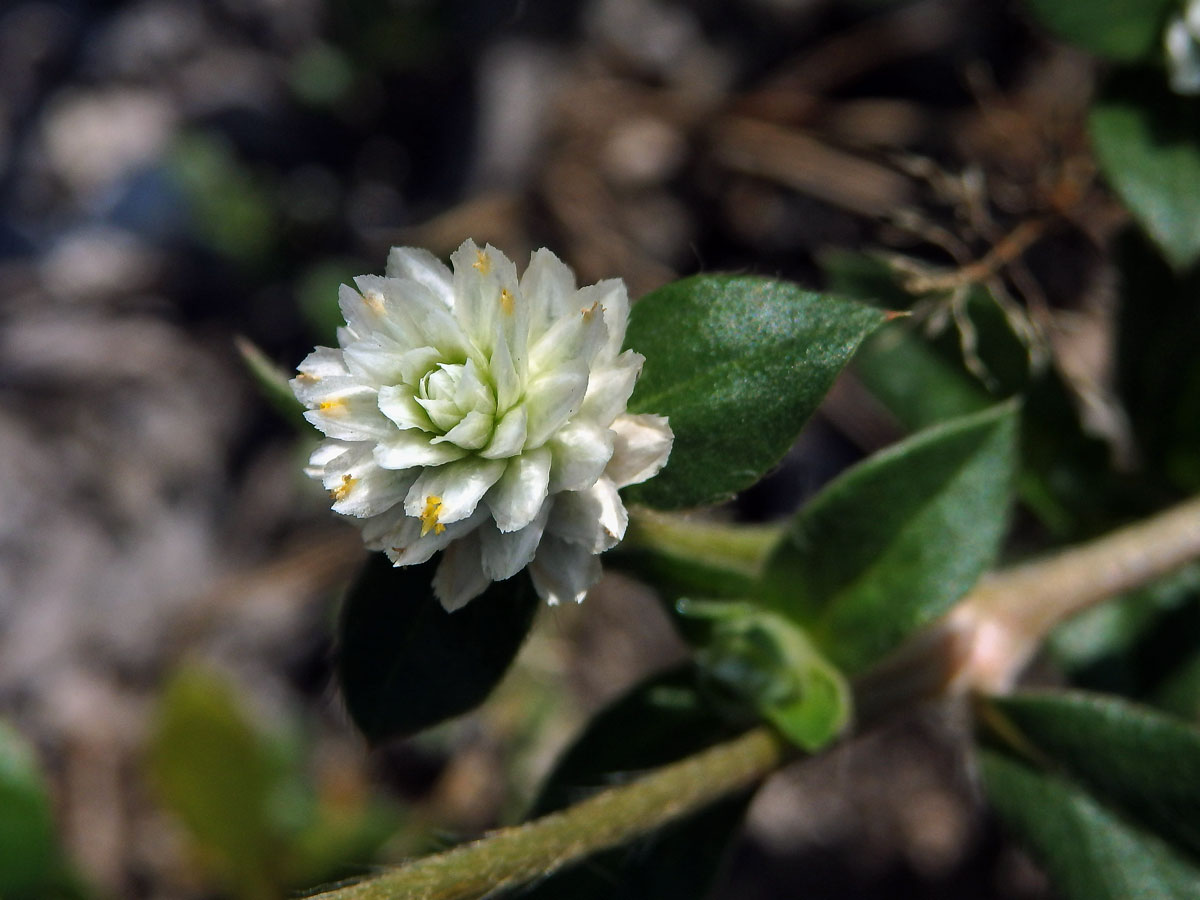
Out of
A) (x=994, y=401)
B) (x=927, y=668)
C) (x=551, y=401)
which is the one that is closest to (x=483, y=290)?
(x=551, y=401)

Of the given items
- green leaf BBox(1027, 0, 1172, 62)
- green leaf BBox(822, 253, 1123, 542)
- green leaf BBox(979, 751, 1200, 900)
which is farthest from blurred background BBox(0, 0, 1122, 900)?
green leaf BBox(979, 751, 1200, 900)

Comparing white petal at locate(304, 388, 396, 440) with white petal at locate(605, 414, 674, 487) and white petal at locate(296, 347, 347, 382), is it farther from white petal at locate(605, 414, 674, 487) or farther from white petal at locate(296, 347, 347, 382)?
white petal at locate(605, 414, 674, 487)

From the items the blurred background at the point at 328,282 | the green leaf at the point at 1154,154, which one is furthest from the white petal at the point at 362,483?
the blurred background at the point at 328,282

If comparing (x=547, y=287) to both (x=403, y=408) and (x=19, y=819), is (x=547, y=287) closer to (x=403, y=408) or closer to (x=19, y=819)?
(x=403, y=408)

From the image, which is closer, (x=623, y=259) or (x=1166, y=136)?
(x=1166, y=136)

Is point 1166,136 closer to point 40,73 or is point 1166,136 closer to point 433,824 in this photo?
point 433,824

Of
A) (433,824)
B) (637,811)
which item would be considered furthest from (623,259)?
(637,811)

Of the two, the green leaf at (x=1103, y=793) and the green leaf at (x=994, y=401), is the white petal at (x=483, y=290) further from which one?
the green leaf at (x=1103, y=793)
